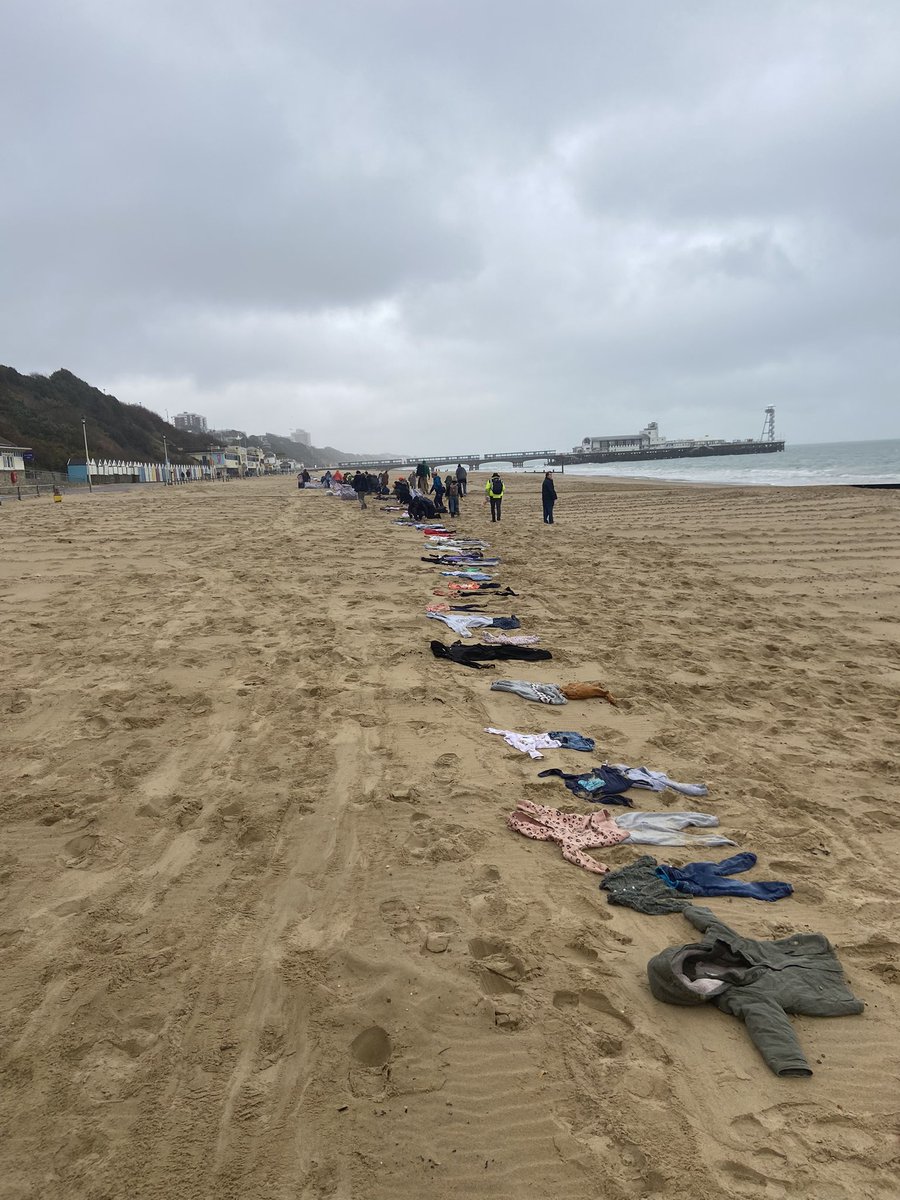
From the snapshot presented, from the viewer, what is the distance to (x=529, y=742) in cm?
473

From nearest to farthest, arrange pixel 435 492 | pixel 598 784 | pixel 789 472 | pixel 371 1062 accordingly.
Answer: pixel 371 1062 < pixel 598 784 < pixel 435 492 < pixel 789 472

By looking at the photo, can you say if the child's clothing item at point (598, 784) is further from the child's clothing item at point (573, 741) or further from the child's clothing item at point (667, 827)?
the child's clothing item at point (573, 741)

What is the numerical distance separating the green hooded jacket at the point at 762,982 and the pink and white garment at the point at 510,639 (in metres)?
4.42

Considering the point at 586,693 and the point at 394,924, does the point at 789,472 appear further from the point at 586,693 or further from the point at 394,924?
the point at 394,924

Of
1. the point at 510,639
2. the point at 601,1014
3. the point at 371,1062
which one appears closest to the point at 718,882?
the point at 601,1014

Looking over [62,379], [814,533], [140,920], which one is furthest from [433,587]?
[62,379]

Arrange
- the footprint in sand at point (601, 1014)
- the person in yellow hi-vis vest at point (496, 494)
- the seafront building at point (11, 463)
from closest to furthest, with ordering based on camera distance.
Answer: the footprint in sand at point (601, 1014)
the person in yellow hi-vis vest at point (496, 494)
the seafront building at point (11, 463)

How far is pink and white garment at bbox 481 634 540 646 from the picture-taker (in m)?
7.07

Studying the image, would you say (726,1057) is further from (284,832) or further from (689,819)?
(284,832)

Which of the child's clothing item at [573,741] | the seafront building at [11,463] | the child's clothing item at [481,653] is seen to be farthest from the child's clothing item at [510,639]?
the seafront building at [11,463]

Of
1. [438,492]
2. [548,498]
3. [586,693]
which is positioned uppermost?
[438,492]

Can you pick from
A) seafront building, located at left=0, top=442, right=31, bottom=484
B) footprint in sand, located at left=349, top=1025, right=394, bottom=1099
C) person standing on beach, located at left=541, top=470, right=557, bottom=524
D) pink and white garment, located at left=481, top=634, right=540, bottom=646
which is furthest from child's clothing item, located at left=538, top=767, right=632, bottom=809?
seafront building, located at left=0, top=442, right=31, bottom=484

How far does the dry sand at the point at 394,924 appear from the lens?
196cm

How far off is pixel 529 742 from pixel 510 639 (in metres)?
2.58
